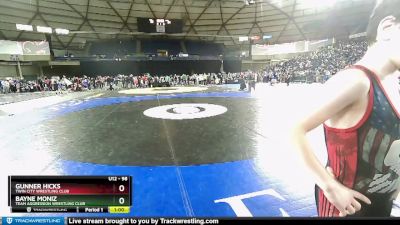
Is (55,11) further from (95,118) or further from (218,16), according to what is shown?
(95,118)

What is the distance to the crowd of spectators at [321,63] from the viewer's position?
68.3 inches

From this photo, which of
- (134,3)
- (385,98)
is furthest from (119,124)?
(385,98)

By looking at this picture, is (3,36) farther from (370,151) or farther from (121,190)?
(370,151)

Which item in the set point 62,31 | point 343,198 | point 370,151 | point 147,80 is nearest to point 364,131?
point 370,151

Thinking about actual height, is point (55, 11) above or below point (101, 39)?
above

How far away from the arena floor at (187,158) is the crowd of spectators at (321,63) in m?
0.15

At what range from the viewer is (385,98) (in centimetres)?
143

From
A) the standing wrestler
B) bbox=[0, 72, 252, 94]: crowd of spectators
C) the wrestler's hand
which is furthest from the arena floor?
bbox=[0, 72, 252, 94]: crowd of spectators

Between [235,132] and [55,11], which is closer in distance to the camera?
[55,11]

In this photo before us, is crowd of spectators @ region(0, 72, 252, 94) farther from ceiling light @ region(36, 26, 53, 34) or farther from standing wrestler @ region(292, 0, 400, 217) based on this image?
standing wrestler @ region(292, 0, 400, 217)

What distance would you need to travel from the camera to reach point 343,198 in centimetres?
156

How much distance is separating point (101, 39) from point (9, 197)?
164 cm
